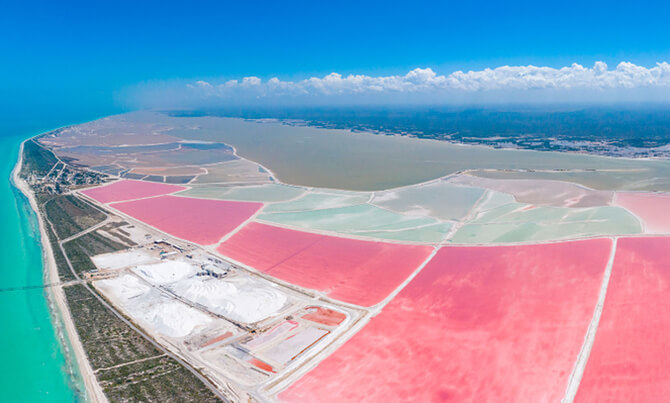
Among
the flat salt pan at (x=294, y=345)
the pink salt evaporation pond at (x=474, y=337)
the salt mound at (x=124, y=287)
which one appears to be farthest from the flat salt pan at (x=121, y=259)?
the pink salt evaporation pond at (x=474, y=337)

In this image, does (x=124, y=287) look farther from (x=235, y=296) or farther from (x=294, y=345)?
(x=294, y=345)

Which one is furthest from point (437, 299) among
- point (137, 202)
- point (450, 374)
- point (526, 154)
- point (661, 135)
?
point (661, 135)

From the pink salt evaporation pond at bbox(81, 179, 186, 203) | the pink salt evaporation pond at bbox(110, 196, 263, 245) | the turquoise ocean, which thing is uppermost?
the pink salt evaporation pond at bbox(81, 179, 186, 203)

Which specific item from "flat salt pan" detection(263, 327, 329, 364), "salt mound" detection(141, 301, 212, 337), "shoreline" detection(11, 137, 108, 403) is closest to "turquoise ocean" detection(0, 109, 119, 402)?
"shoreline" detection(11, 137, 108, 403)

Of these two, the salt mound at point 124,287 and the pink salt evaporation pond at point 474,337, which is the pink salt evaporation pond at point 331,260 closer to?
the pink salt evaporation pond at point 474,337

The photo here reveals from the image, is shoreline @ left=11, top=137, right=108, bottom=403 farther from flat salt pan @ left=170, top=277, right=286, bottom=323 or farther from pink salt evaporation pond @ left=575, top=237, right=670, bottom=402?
pink salt evaporation pond @ left=575, top=237, right=670, bottom=402
